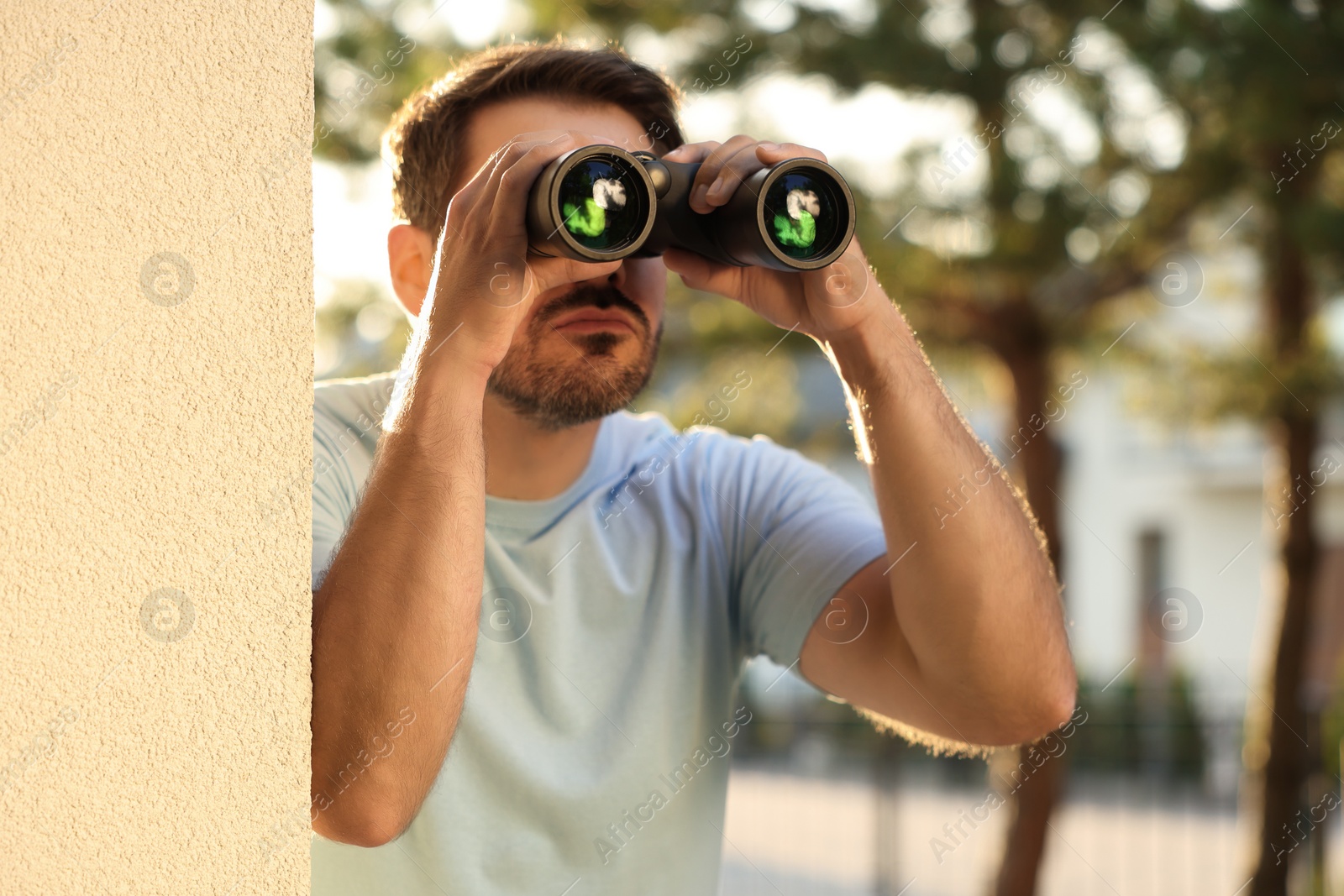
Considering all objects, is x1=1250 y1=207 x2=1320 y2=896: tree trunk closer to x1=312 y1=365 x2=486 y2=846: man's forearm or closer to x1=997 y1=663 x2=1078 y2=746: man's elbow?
x1=997 y1=663 x2=1078 y2=746: man's elbow

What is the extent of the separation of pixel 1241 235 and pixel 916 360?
373cm

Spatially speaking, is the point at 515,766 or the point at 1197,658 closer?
the point at 515,766

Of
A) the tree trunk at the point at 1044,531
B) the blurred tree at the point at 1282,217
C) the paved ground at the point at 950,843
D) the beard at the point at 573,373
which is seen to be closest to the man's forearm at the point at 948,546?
the beard at the point at 573,373

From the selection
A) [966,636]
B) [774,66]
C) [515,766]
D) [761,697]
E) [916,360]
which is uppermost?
[774,66]

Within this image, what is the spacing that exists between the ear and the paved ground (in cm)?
423

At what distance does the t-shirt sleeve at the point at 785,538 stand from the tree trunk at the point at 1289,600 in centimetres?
353

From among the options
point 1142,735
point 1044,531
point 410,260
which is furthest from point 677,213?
point 1142,735

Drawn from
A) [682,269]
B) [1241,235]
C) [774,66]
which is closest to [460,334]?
[682,269]

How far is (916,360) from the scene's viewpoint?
1629 millimetres

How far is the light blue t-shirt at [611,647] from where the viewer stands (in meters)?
1.63

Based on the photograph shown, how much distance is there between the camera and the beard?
1700mm

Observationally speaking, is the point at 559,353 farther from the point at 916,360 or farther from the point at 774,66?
the point at 774,66

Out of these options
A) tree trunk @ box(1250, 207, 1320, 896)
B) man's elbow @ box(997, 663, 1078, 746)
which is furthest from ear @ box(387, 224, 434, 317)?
tree trunk @ box(1250, 207, 1320, 896)

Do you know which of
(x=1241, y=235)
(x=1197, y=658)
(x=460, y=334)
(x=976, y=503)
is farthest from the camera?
(x=1197, y=658)
